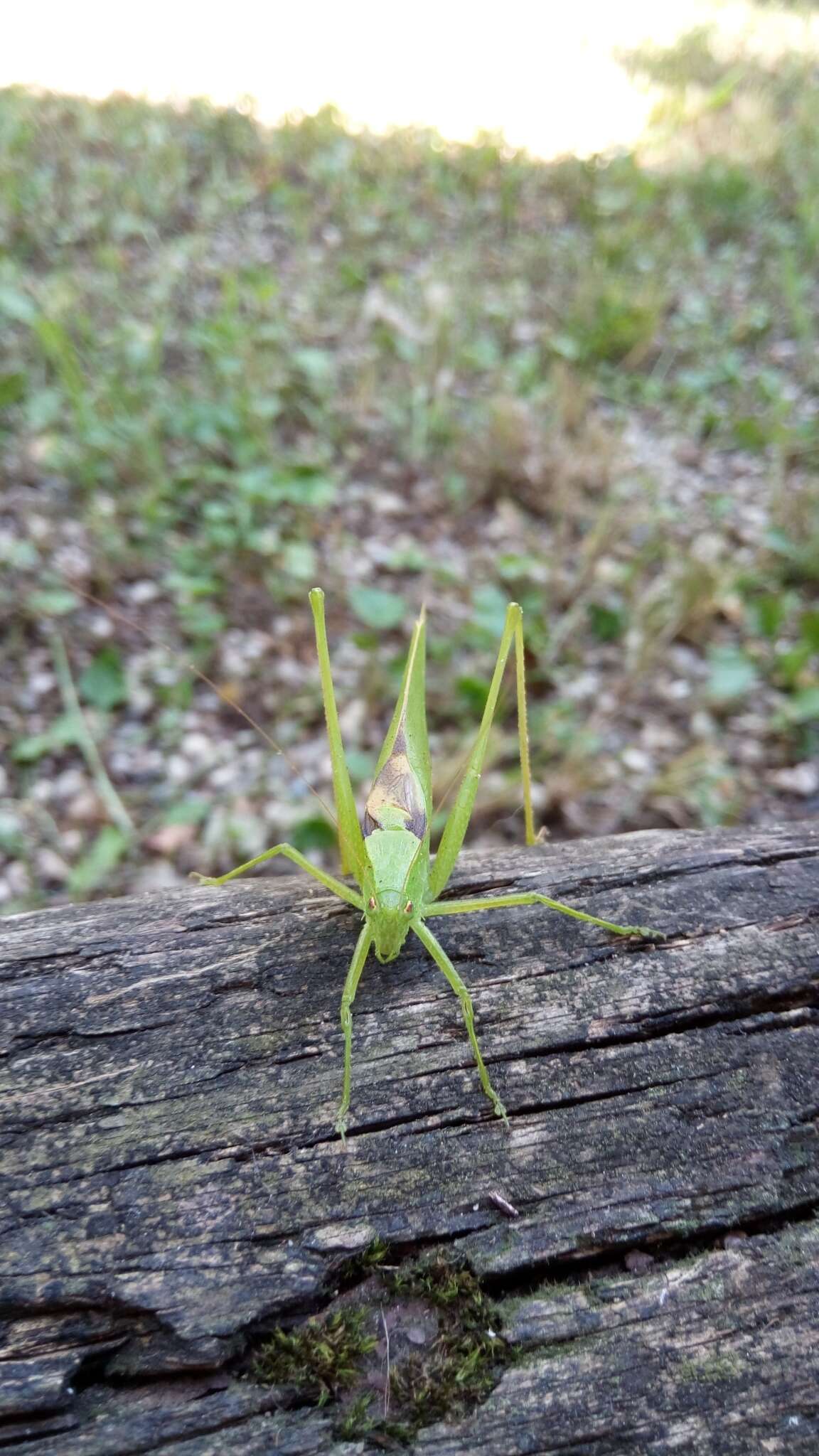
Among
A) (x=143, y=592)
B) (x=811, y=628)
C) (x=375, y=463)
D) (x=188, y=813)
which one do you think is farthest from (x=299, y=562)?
(x=811, y=628)

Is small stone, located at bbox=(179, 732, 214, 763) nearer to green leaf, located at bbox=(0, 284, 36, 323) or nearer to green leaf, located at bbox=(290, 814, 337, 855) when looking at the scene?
green leaf, located at bbox=(290, 814, 337, 855)

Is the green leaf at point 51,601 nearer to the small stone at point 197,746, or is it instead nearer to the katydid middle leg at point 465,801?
the small stone at point 197,746

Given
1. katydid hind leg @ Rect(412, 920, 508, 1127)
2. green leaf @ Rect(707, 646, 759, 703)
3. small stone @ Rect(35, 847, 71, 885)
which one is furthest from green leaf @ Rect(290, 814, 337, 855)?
green leaf @ Rect(707, 646, 759, 703)

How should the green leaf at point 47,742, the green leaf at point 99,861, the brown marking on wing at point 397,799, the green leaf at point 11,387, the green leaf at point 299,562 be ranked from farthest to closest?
the green leaf at point 11,387
the green leaf at point 299,562
the green leaf at point 47,742
the green leaf at point 99,861
the brown marking on wing at point 397,799

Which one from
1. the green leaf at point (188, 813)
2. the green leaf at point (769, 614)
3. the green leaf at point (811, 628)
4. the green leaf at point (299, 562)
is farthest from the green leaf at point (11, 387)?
the green leaf at point (811, 628)

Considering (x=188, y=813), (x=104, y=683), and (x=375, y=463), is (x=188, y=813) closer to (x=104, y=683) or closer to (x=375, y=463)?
(x=104, y=683)
